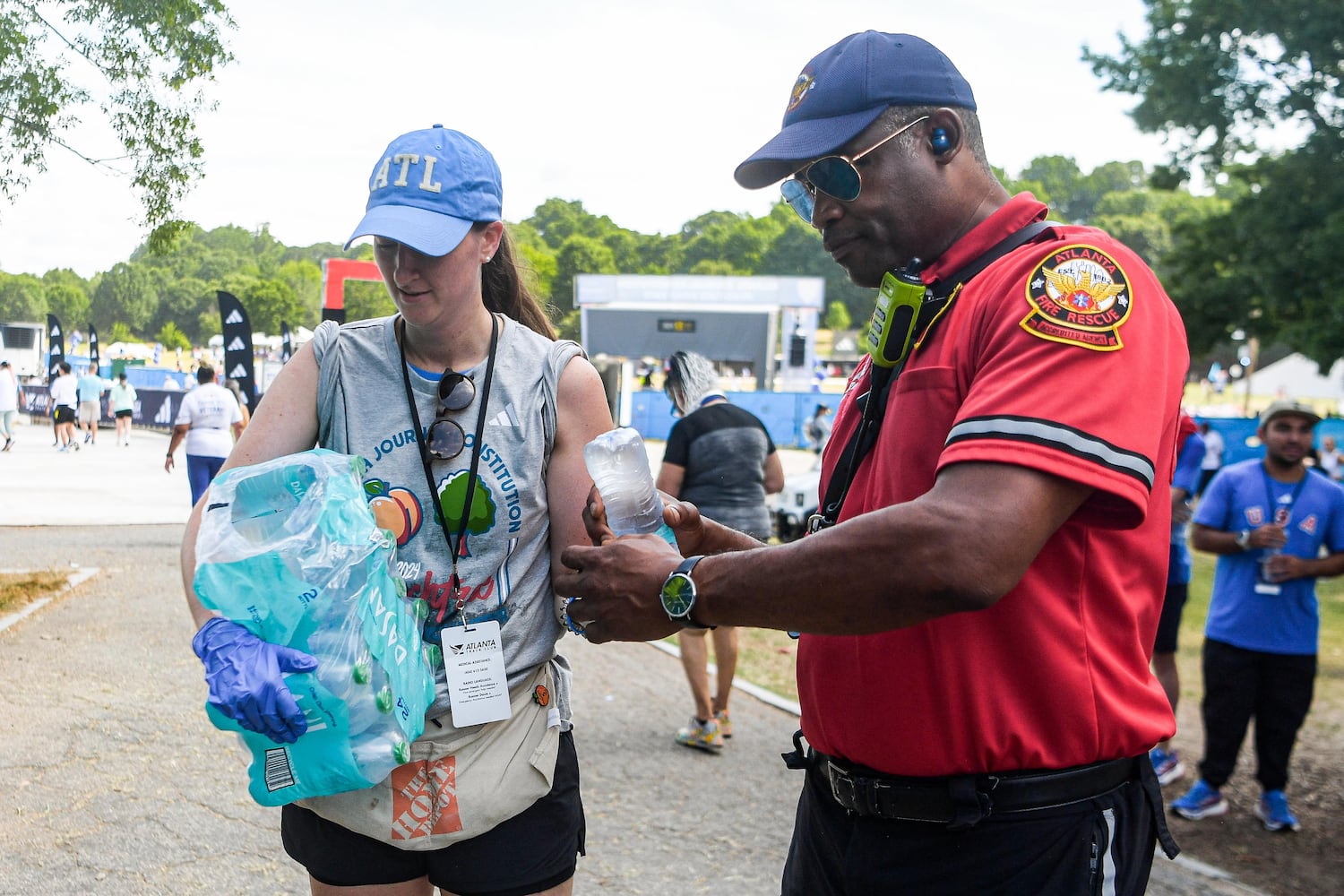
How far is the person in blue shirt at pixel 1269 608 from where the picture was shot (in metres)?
5.63

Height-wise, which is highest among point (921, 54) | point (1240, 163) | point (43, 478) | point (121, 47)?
point (1240, 163)

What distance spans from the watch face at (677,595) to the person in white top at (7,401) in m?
18.2

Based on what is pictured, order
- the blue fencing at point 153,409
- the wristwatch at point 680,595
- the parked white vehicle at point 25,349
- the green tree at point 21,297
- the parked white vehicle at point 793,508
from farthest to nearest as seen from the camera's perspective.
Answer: the blue fencing at point 153,409
the parked white vehicle at point 25,349
the parked white vehicle at point 793,508
the green tree at point 21,297
the wristwatch at point 680,595

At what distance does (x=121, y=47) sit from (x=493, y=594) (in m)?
8.51

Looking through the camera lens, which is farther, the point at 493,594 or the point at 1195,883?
the point at 1195,883

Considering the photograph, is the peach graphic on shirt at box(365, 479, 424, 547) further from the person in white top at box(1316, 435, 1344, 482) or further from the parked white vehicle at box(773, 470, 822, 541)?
the person in white top at box(1316, 435, 1344, 482)

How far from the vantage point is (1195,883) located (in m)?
4.72

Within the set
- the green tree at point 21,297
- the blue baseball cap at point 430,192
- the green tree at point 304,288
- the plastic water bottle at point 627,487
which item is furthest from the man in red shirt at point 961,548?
the green tree at point 304,288

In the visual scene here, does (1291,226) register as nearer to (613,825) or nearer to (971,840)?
(613,825)

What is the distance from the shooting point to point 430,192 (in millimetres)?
2244

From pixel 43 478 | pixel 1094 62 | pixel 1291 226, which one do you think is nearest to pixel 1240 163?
pixel 1291 226

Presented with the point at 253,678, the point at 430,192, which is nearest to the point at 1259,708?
the point at 430,192

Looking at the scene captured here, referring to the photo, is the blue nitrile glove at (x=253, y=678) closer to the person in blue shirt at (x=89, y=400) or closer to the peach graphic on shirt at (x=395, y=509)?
the peach graphic on shirt at (x=395, y=509)

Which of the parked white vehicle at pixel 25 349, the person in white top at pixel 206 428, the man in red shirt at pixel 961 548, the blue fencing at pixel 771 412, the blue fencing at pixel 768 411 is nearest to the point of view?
the man in red shirt at pixel 961 548
